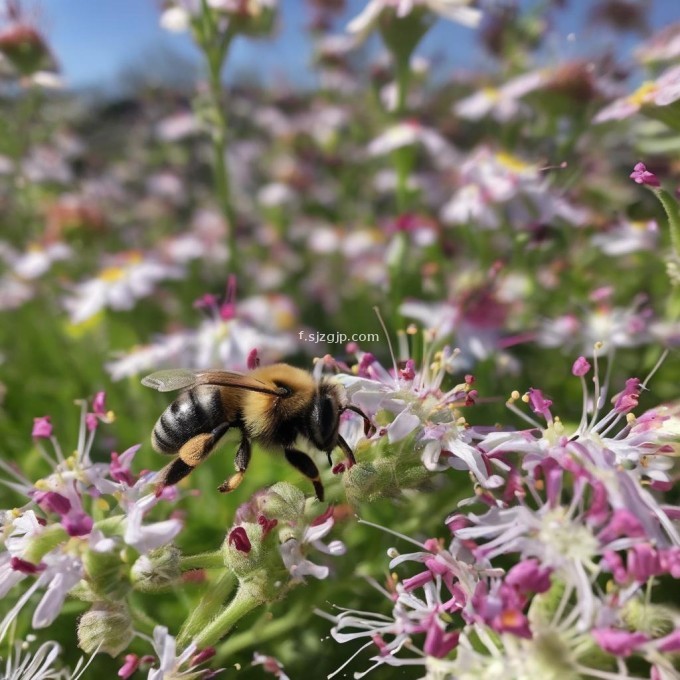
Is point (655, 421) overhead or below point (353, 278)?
overhead

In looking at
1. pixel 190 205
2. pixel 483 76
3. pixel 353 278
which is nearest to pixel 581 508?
pixel 353 278

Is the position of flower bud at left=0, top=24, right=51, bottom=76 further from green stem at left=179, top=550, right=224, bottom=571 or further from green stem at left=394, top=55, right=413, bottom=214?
green stem at left=179, top=550, right=224, bottom=571

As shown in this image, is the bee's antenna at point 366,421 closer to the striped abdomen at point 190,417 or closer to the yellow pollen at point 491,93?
the striped abdomen at point 190,417

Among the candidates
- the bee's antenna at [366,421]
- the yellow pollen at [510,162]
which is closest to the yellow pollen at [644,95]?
the yellow pollen at [510,162]

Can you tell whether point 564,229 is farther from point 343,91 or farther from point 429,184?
point 343,91

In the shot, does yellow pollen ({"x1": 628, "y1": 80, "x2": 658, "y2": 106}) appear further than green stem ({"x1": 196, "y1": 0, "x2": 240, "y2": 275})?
No

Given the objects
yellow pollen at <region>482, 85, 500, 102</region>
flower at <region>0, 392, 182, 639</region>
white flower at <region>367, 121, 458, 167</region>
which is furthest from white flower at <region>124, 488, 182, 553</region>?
yellow pollen at <region>482, 85, 500, 102</region>
